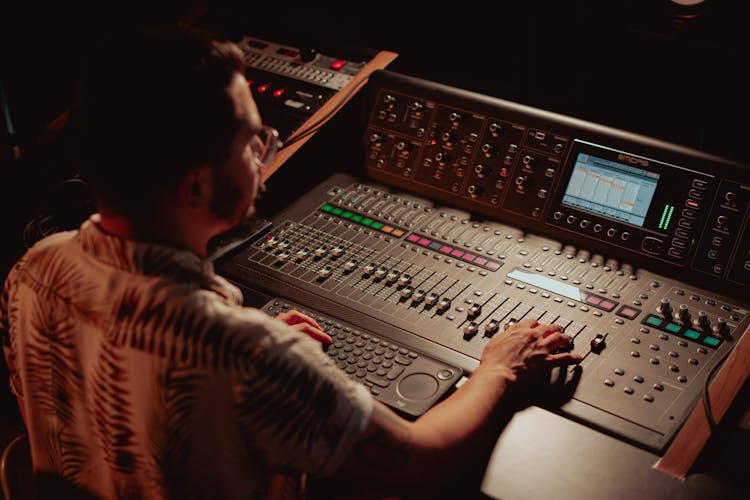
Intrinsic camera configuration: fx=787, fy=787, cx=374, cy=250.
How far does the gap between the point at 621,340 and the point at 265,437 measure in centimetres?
86

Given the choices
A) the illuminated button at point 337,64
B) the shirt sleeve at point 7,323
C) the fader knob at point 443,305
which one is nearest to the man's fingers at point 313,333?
the fader knob at point 443,305

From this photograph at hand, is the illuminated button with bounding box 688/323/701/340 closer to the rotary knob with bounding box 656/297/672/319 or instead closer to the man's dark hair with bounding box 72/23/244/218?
the rotary knob with bounding box 656/297/672/319

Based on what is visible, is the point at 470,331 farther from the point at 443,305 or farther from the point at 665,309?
the point at 665,309

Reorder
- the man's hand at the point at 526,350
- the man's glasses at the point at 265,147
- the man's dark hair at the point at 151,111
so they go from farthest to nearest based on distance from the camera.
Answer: the man's hand at the point at 526,350
the man's glasses at the point at 265,147
the man's dark hair at the point at 151,111

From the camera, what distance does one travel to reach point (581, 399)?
1472mm

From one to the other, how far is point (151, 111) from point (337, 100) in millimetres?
1251

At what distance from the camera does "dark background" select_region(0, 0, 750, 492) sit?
1.94m

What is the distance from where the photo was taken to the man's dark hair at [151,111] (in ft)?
3.35

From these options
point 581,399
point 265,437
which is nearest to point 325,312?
point 581,399

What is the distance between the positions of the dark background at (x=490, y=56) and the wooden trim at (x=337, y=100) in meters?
0.08

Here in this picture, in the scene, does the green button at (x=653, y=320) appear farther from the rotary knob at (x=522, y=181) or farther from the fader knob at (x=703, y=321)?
the rotary knob at (x=522, y=181)

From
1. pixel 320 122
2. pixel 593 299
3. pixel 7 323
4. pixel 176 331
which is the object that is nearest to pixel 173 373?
pixel 176 331

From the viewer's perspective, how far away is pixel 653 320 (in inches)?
65.4

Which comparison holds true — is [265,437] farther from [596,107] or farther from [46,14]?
[46,14]
